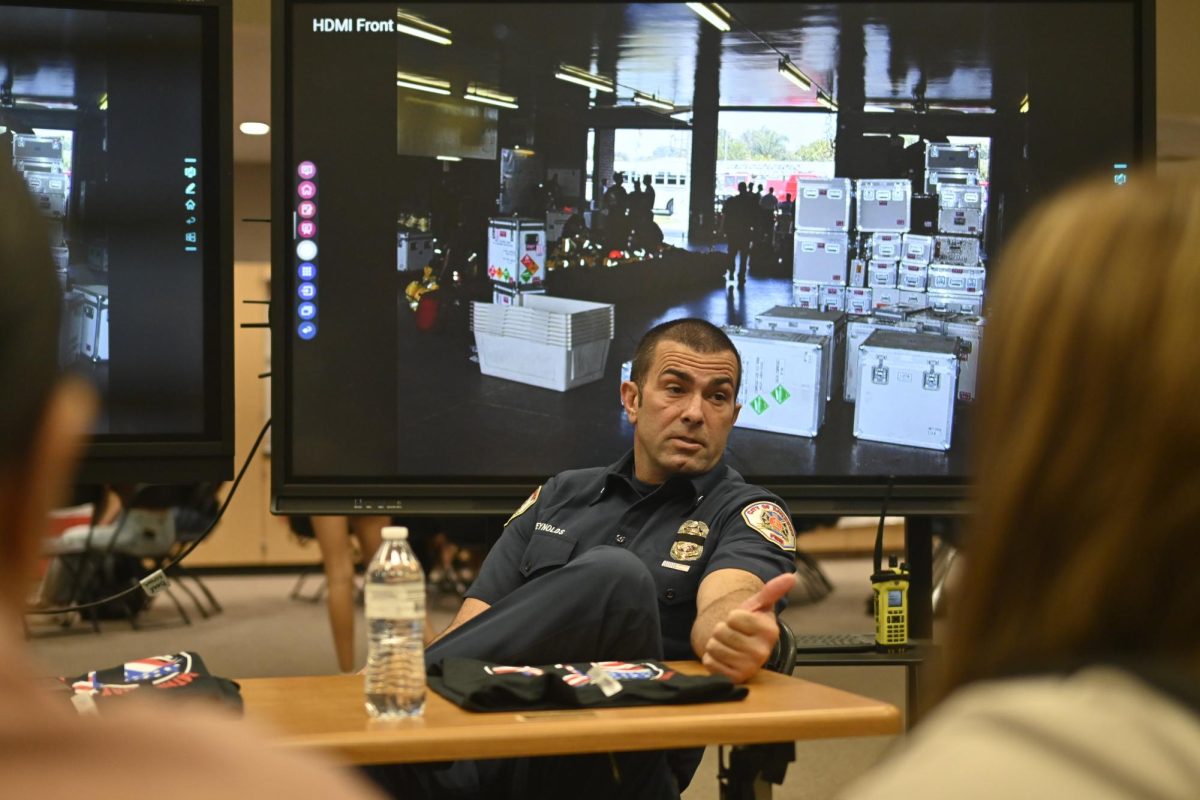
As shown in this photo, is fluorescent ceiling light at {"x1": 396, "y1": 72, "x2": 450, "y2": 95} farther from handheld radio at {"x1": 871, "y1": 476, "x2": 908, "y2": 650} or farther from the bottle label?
the bottle label

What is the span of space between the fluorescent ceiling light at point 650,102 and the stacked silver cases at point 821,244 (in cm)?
42

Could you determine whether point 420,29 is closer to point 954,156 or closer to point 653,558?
point 954,156

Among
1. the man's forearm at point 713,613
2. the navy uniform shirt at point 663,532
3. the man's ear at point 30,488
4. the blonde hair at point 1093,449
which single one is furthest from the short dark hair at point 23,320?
the navy uniform shirt at point 663,532

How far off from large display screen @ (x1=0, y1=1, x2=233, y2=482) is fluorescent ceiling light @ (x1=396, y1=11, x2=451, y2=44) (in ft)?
1.48

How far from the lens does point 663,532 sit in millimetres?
2760

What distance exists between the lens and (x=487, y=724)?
1634 millimetres

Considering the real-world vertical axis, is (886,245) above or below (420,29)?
below

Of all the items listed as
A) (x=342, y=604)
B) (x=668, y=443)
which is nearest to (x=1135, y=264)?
(x=668, y=443)

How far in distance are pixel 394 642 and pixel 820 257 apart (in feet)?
6.78

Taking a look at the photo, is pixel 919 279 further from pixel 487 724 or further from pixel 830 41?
pixel 487 724

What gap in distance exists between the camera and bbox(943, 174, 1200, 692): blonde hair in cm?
74

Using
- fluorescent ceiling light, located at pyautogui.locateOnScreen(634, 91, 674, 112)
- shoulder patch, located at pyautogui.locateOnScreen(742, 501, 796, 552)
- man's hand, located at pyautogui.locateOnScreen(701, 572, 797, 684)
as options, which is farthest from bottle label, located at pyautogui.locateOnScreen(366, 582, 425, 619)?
fluorescent ceiling light, located at pyautogui.locateOnScreen(634, 91, 674, 112)

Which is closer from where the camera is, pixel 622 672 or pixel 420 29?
pixel 622 672

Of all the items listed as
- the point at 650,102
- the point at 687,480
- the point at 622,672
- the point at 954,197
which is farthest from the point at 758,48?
the point at 622,672
